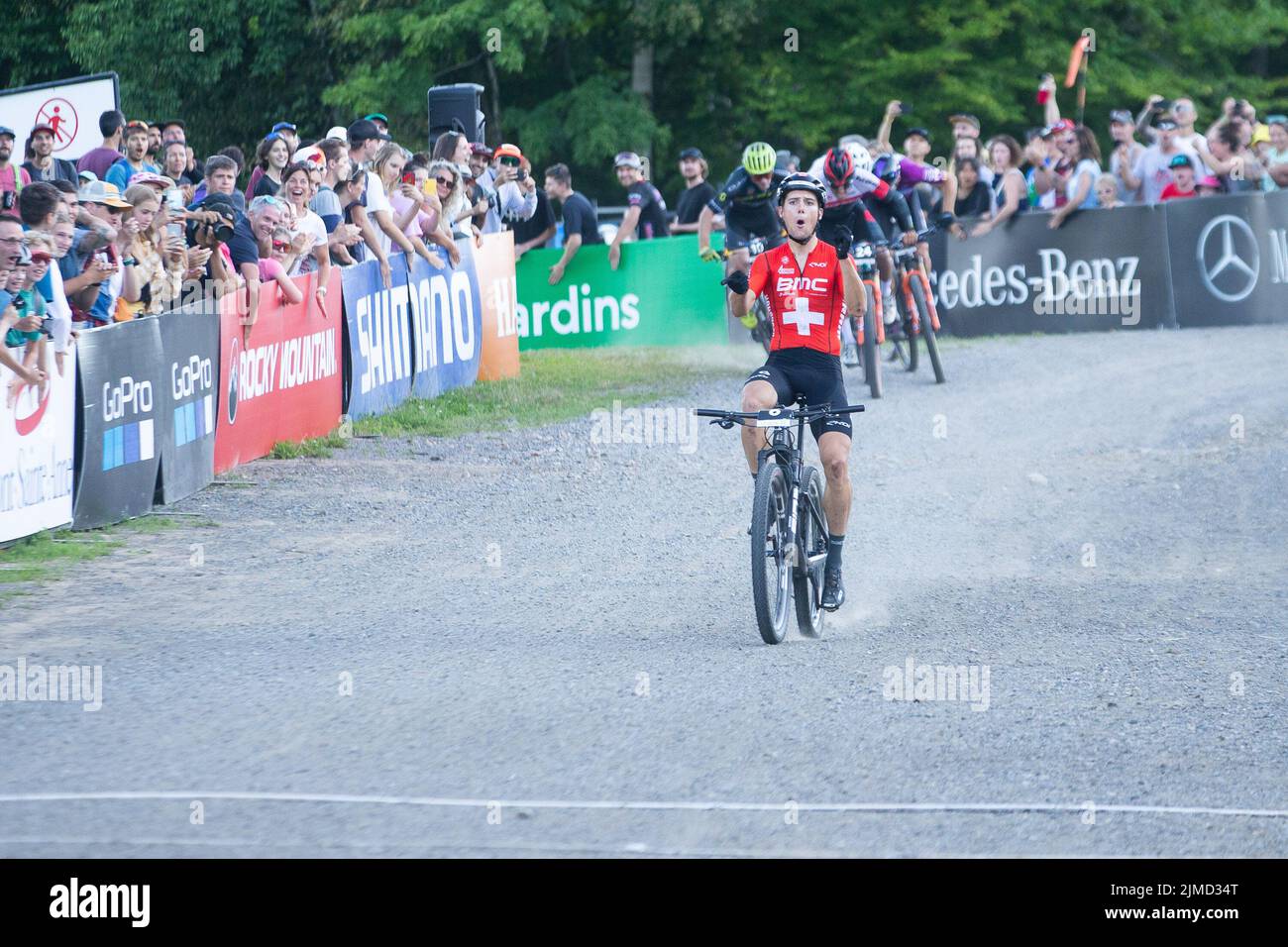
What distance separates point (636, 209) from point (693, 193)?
0.72m

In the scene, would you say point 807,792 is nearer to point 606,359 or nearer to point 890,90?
point 606,359

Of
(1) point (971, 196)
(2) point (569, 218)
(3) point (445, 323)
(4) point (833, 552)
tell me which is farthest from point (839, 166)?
(4) point (833, 552)

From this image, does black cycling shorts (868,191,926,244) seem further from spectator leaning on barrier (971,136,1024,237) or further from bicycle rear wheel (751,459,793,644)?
bicycle rear wheel (751,459,793,644)

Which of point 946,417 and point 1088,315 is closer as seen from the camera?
point 946,417

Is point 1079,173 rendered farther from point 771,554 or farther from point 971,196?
point 771,554

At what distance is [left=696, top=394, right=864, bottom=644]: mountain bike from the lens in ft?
26.4

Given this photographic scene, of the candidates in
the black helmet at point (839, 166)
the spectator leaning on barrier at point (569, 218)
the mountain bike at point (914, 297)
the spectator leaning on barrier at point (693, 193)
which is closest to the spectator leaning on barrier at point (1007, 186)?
the spectator leaning on barrier at point (693, 193)

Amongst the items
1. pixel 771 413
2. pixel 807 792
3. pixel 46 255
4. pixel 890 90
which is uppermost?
pixel 890 90

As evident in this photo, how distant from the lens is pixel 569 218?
20.7 metres

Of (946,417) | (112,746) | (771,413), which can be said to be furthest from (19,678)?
(946,417)

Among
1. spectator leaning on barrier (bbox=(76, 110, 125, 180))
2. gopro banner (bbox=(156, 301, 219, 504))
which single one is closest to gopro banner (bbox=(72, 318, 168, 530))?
gopro banner (bbox=(156, 301, 219, 504))

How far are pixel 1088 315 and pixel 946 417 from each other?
643cm

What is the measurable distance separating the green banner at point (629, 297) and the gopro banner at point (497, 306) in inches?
92.4

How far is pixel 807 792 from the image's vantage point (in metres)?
6.16
